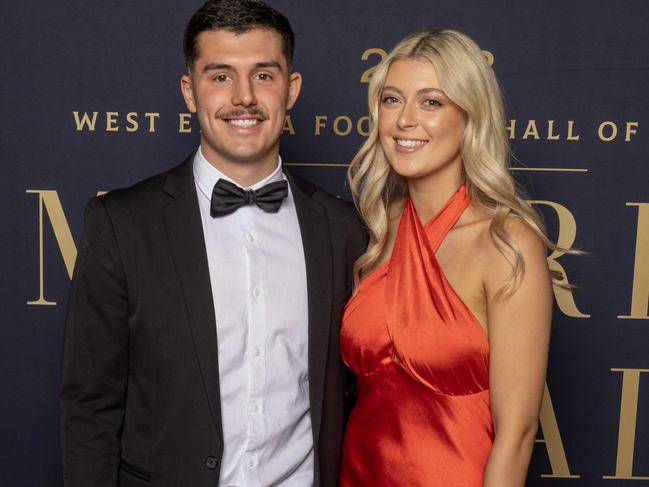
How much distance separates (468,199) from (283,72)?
513mm

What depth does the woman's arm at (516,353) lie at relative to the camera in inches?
60.9

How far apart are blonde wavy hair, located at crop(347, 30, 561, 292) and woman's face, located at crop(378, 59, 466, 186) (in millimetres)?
22

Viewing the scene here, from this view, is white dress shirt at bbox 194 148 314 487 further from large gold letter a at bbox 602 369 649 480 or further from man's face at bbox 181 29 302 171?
large gold letter a at bbox 602 369 649 480

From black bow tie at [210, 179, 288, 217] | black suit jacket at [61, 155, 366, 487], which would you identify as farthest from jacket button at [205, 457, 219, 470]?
black bow tie at [210, 179, 288, 217]

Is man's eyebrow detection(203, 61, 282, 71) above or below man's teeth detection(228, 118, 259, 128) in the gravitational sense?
above

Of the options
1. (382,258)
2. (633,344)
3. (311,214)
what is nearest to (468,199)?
(382,258)

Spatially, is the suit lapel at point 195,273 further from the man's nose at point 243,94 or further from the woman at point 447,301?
the woman at point 447,301

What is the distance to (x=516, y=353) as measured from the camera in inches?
61.0

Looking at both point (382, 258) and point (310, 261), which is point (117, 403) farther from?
point (382, 258)

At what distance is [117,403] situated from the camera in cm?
161

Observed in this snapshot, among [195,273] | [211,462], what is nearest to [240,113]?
[195,273]

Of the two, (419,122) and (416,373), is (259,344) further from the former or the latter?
(419,122)

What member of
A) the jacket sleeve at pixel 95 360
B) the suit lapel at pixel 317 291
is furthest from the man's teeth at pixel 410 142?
the jacket sleeve at pixel 95 360

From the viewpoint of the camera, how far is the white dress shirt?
1.58 meters
